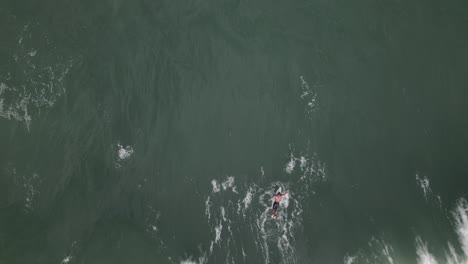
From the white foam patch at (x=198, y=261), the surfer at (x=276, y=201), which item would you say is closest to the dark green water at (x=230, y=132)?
the white foam patch at (x=198, y=261)

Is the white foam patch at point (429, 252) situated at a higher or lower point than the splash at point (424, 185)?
lower

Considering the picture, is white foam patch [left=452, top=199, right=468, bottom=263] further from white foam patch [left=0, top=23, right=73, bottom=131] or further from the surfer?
white foam patch [left=0, top=23, right=73, bottom=131]

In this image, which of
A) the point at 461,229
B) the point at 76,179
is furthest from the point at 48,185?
the point at 461,229

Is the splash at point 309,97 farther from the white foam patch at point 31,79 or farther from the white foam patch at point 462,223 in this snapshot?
the white foam patch at point 31,79

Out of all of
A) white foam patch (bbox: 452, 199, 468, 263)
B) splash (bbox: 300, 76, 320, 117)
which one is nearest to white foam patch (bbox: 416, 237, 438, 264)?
white foam patch (bbox: 452, 199, 468, 263)

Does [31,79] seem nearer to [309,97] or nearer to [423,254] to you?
[309,97]

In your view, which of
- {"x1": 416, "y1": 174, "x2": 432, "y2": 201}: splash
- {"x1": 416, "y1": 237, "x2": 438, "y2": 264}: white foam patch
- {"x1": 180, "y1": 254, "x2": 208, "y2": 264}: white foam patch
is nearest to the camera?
{"x1": 180, "y1": 254, "x2": 208, "y2": 264}: white foam patch

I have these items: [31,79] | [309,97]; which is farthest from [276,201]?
[31,79]

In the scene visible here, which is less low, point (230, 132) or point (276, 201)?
point (230, 132)
